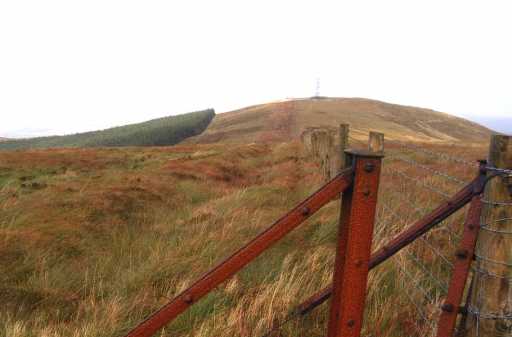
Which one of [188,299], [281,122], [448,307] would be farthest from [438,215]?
[281,122]

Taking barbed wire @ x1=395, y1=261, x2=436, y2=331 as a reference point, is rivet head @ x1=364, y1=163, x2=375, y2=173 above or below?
above

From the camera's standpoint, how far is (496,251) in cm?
248

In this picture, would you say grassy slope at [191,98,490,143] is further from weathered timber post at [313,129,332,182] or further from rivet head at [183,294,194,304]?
rivet head at [183,294,194,304]

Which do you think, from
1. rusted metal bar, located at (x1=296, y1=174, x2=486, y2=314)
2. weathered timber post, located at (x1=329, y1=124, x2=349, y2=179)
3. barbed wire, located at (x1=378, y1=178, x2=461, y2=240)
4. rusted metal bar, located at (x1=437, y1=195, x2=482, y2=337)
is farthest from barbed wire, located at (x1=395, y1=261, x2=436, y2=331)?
weathered timber post, located at (x1=329, y1=124, x2=349, y2=179)

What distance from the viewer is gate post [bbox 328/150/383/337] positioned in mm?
2070

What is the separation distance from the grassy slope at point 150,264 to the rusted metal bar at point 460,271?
2.39 ft

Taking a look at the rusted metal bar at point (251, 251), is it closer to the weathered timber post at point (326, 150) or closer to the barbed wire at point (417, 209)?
the barbed wire at point (417, 209)

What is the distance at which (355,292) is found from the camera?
216cm

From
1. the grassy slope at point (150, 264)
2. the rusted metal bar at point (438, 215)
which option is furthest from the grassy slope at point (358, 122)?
the rusted metal bar at point (438, 215)

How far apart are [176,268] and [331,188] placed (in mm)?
2727

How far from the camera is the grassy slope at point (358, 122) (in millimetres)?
54938

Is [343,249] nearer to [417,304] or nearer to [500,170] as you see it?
[500,170]

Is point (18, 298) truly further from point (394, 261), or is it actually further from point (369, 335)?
point (394, 261)

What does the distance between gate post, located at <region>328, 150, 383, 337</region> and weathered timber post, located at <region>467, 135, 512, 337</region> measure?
881 mm
